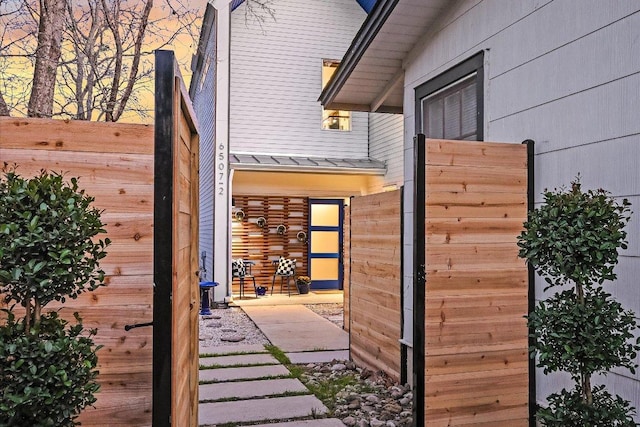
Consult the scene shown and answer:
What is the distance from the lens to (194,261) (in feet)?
11.3

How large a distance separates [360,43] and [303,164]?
5.79m

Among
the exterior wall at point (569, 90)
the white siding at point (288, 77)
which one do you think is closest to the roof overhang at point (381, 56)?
the exterior wall at point (569, 90)

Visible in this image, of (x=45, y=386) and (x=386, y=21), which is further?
(x=386, y=21)

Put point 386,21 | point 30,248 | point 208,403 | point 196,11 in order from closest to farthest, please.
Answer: point 30,248, point 208,403, point 386,21, point 196,11

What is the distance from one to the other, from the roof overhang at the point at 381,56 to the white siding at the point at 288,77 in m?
4.99

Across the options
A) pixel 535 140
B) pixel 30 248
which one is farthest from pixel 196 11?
pixel 30 248

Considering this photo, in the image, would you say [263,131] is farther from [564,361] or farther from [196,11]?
[564,361]

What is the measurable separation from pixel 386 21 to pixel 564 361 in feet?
11.4

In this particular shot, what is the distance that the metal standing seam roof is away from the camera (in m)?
10.8

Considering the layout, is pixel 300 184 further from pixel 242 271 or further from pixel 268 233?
pixel 242 271

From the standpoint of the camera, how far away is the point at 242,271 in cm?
1164

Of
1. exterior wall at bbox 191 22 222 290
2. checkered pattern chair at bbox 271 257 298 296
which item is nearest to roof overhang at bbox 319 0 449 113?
exterior wall at bbox 191 22 222 290

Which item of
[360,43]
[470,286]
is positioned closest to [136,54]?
[360,43]

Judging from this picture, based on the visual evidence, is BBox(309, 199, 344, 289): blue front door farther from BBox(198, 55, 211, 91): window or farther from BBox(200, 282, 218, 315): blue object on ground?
BBox(198, 55, 211, 91): window
